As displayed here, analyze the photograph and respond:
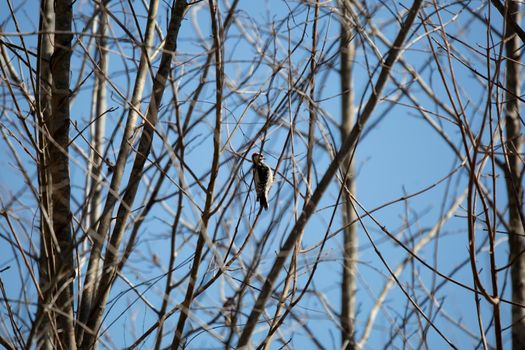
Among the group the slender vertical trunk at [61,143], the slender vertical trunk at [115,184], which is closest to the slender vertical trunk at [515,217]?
the slender vertical trunk at [115,184]

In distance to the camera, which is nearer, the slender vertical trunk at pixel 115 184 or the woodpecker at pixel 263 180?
the slender vertical trunk at pixel 115 184

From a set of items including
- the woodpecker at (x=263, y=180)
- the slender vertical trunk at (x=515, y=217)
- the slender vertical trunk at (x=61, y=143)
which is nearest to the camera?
the slender vertical trunk at (x=61, y=143)

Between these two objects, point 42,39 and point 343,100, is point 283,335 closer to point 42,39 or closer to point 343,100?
point 42,39

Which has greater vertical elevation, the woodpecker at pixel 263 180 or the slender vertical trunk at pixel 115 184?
the woodpecker at pixel 263 180

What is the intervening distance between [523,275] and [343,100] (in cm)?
329

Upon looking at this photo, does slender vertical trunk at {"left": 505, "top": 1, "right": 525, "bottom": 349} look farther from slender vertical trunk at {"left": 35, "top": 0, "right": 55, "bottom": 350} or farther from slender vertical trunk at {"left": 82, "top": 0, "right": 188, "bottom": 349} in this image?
slender vertical trunk at {"left": 35, "top": 0, "right": 55, "bottom": 350}

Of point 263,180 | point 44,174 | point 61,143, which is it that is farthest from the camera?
point 263,180

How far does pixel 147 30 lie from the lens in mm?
2695

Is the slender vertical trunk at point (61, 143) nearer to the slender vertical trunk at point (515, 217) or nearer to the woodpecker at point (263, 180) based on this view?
the woodpecker at point (263, 180)

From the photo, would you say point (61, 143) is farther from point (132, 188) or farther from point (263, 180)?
point (263, 180)

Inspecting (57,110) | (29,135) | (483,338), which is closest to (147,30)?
(57,110)

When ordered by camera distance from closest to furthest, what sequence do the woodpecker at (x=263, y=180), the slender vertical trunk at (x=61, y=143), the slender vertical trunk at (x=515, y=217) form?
the slender vertical trunk at (x=61, y=143) → the slender vertical trunk at (x=515, y=217) → the woodpecker at (x=263, y=180)

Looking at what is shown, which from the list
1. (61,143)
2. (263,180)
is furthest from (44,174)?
(263,180)

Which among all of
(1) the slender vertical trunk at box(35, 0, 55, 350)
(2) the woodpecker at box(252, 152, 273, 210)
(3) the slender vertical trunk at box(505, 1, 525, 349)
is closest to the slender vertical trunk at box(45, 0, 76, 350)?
(1) the slender vertical trunk at box(35, 0, 55, 350)
